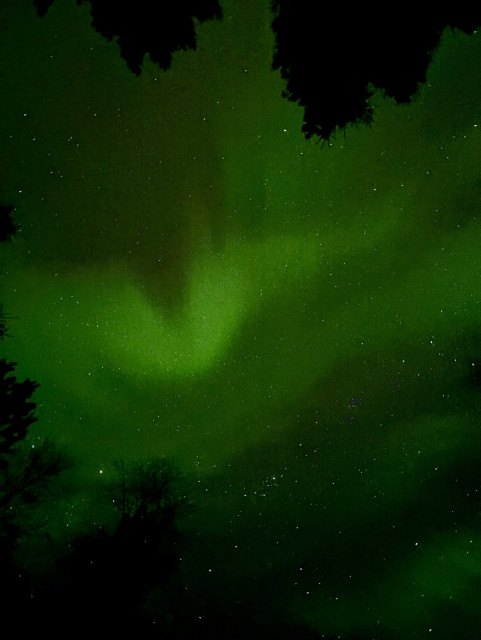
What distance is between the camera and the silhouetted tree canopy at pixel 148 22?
2.74 m

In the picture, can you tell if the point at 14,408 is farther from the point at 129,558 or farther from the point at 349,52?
the point at 129,558

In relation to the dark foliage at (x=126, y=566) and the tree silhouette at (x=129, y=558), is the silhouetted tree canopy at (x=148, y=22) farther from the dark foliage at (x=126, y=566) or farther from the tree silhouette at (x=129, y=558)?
the tree silhouette at (x=129, y=558)

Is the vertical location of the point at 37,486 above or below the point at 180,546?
above

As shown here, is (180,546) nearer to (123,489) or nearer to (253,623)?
(123,489)

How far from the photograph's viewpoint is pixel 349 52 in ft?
9.32

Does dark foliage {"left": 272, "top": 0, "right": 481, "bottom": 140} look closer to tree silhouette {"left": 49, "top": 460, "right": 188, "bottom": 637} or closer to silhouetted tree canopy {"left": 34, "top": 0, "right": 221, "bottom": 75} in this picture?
silhouetted tree canopy {"left": 34, "top": 0, "right": 221, "bottom": 75}

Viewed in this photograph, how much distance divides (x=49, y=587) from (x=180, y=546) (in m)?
3.22

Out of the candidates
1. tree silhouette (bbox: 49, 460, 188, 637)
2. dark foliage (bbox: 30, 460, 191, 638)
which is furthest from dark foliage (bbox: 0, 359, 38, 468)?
tree silhouette (bbox: 49, 460, 188, 637)

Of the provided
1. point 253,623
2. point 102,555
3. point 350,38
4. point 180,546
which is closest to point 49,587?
point 102,555

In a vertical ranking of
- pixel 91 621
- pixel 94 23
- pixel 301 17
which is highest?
pixel 94 23

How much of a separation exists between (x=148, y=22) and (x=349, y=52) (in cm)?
121

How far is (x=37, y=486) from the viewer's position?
9906 millimetres

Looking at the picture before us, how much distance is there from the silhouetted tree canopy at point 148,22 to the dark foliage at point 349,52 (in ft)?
1.71

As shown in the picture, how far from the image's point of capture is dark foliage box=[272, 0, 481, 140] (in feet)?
8.82
